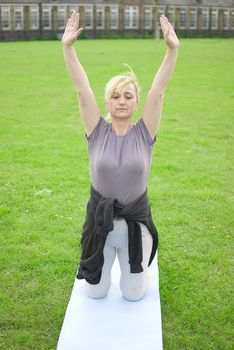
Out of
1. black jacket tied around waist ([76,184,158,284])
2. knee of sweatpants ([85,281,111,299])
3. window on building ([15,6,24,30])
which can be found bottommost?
knee of sweatpants ([85,281,111,299])

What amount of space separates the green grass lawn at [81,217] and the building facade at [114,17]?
143 ft

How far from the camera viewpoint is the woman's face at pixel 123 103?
3.74m

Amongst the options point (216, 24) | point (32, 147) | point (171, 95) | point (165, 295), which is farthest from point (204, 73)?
point (216, 24)

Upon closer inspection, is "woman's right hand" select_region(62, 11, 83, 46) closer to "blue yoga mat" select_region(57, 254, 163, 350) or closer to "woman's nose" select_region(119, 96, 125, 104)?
"woman's nose" select_region(119, 96, 125, 104)

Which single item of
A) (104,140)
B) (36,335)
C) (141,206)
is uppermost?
(104,140)

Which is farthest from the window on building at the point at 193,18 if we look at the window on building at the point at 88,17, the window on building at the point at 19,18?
the window on building at the point at 19,18

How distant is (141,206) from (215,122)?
822cm

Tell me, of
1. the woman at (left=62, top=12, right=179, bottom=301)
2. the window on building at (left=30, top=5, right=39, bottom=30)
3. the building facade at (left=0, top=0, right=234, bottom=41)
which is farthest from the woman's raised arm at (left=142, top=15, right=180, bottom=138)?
the window on building at (left=30, top=5, right=39, bottom=30)

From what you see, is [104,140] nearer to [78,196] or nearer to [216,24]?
[78,196]

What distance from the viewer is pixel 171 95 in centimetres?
1527

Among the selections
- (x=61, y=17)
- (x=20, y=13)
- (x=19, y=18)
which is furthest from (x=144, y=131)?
(x=61, y=17)

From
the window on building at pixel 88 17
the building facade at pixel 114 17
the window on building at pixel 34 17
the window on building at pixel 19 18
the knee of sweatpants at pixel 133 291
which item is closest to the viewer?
the knee of sweatpants at pixel 133 291

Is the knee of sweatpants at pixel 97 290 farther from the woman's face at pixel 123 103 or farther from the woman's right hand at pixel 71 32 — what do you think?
the woman's right hand at pixel 71 32

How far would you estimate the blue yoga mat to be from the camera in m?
3.69
